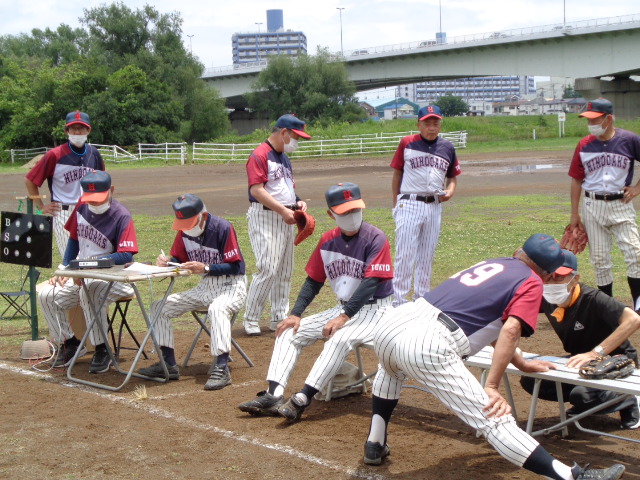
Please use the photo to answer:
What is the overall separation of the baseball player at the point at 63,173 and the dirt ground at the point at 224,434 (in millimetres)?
1570

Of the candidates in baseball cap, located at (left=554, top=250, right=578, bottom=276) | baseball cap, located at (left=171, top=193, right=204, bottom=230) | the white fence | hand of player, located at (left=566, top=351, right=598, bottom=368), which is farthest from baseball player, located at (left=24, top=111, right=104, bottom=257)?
the white fence

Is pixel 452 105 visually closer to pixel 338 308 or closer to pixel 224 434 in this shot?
pixel 338 308

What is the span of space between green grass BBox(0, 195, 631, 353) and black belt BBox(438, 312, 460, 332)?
5.08 metres

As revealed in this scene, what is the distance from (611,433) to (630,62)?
45753 mm

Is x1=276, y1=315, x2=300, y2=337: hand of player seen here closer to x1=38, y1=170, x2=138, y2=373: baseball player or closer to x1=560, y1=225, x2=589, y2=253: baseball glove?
x1=38, y1=170, x2=138, y2=373: baseball player

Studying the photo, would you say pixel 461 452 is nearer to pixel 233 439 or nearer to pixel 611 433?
pixel 611 433

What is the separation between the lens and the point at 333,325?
19.5ft

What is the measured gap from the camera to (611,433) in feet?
18.1

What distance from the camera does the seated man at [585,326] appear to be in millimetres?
5188

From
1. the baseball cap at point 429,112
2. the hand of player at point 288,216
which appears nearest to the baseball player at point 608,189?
the baseball cap at point 429,112

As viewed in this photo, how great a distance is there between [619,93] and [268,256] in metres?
50.7

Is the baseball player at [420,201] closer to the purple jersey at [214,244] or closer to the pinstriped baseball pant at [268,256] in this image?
the pinstriped baseball pant at [268,256]

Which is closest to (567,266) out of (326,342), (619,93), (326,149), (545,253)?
(545,253)

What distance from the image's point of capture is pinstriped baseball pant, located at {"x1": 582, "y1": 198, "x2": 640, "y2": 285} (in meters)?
8.17
